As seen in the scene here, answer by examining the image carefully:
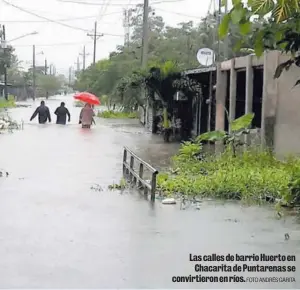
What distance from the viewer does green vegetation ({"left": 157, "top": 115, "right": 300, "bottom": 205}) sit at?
10.2 meters

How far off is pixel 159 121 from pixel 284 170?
15583mm

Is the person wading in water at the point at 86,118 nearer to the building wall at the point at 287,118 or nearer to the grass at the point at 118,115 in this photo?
the grass at the point at 118,115

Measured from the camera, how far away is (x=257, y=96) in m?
17.7

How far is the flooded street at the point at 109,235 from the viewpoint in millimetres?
6062

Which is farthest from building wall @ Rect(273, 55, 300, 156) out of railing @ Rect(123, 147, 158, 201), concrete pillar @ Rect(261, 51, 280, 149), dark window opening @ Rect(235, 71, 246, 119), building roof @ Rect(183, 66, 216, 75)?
building roof @ Rect(183, 66, 216, 75)

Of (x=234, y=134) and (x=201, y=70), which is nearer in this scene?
(x=234, y=134)

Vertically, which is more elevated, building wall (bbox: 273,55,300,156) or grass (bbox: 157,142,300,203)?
building wall (bbox: 273,55,300,156)

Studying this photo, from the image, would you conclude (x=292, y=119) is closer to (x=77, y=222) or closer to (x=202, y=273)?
(x=77, y=222)

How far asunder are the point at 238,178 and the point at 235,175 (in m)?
0.26

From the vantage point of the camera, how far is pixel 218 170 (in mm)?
12336

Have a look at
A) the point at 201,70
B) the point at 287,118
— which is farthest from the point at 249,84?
the point at 201,70

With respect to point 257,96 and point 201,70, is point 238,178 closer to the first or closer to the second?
point 257,96

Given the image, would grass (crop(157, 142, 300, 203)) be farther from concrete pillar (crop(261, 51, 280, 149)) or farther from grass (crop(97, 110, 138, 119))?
grass (crop(97, 110, 138, 119))

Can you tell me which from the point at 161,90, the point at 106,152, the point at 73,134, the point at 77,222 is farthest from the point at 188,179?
the point at 73,134
